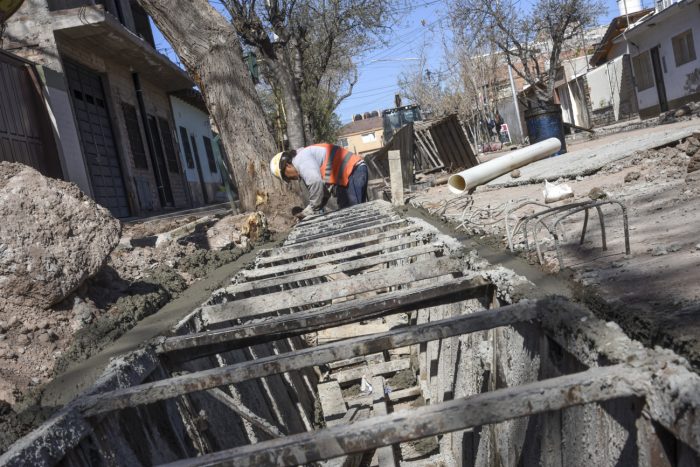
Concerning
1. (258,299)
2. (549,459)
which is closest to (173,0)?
(258,299)

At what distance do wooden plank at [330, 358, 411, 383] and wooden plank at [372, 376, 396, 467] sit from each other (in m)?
0.29

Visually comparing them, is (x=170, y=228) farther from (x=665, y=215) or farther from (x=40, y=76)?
(x=665, y=215)

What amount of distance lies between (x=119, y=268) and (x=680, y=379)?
16.9ft

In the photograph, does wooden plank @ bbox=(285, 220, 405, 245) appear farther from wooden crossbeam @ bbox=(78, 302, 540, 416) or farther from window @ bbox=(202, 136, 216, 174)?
window @ bbox=(202, 136, 216, 174)

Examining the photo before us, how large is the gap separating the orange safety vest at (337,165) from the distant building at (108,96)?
4.80 meters

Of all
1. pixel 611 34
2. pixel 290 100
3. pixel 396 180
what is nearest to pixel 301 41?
pixel 290 100

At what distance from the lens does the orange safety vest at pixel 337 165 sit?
8414 mm

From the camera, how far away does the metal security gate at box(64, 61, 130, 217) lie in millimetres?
12375

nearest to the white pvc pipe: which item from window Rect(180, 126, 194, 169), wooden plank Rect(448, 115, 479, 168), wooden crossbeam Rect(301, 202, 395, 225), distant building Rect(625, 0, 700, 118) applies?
wooden crossbeam Rect(301, 202, 395, 225)

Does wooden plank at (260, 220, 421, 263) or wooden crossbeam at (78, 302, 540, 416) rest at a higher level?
wooden plank at (260, 220, 421, 263)

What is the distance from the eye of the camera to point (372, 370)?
4.73 metres

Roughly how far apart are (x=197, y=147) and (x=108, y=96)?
806cm

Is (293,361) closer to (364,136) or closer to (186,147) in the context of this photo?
(186,147)

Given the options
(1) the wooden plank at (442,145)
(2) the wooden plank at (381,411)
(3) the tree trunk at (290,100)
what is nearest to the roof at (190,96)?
(3) the tree trunk at (290,100)
